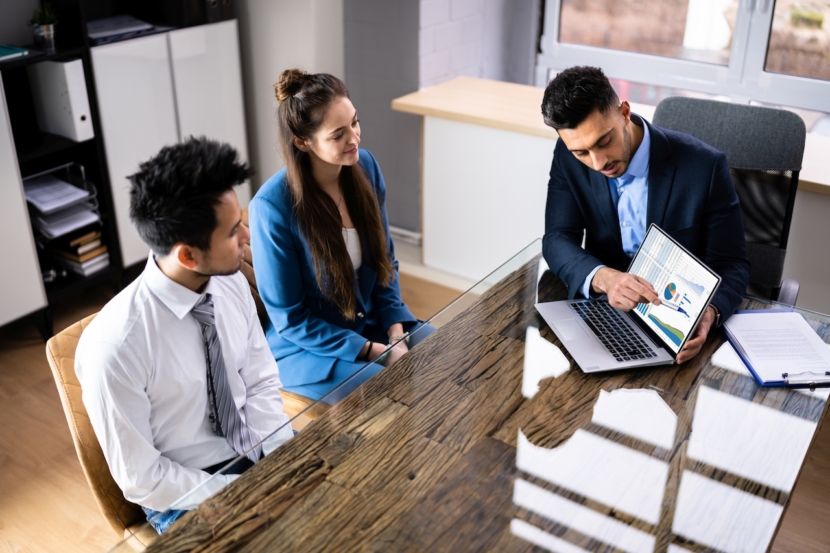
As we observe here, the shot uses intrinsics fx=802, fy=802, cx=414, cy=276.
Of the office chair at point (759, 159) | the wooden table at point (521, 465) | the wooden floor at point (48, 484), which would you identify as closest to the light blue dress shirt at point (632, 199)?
the office chair at point (759, 159)

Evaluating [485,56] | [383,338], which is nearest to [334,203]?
[383,338]

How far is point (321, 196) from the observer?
6.81 ft

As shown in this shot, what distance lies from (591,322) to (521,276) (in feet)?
0.94

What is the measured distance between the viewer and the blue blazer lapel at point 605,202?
2014mm

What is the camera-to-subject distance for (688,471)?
1386 mm

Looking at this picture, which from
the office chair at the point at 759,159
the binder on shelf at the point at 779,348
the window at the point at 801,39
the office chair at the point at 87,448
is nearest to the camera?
the office chair at the point at 87,448

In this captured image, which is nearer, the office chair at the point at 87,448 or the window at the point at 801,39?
the office chair at the point at 87,448

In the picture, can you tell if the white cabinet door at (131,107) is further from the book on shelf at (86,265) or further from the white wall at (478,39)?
the white wall at (478,39)

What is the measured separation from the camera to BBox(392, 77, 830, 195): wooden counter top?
117 inches

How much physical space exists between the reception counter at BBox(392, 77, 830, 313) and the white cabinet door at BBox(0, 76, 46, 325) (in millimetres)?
1466

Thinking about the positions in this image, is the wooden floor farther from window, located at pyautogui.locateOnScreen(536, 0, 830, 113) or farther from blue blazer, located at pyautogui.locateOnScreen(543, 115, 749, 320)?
window, located at pyautogui.locateOnScreen(536, 0, 830, 113)

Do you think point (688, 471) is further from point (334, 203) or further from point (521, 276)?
point (334, 203)

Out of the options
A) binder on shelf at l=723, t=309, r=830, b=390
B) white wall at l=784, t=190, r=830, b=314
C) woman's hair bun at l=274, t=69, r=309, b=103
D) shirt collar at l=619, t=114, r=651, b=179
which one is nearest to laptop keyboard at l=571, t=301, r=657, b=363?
binder on shelf at l=723, t=309, r=830, b=390

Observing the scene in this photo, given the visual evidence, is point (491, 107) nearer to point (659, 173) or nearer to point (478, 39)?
point (478, 39)
